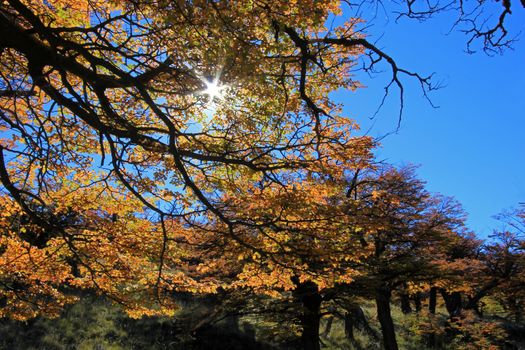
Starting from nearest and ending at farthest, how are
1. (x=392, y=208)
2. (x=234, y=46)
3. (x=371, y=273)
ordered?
(x=234, y=46) → (x=371, y=273) → (x=392, y=208)

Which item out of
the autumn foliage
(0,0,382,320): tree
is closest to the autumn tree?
the autumn foliage

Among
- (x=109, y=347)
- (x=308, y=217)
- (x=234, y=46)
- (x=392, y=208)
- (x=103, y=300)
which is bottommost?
(x=109, y=347)

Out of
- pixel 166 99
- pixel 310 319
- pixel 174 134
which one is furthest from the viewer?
pixel 310 319

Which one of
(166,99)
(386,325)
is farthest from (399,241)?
(166,99)

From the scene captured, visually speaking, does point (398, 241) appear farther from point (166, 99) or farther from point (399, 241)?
point (166, 99)

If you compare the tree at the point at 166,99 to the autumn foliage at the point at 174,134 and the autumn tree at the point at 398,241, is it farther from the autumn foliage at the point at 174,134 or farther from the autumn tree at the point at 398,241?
the autumn tree at the point at 398,241

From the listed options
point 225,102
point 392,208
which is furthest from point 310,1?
point 392,208

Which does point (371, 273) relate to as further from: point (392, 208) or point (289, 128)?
point (289, 128)

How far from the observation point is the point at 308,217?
6.82 metres

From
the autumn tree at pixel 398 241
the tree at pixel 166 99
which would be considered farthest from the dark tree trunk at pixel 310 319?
the tree at pixel 166 99

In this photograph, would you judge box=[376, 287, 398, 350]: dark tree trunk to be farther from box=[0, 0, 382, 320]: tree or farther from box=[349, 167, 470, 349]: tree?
box=[0, 0, 382, 320]: tree

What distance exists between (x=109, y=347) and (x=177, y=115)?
12.3 m

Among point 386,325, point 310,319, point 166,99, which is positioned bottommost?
point 310,319

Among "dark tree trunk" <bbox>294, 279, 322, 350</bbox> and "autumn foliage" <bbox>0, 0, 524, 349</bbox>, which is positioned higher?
"autumn foliage" <bbox>0, 0, 524, 349</bbox>
